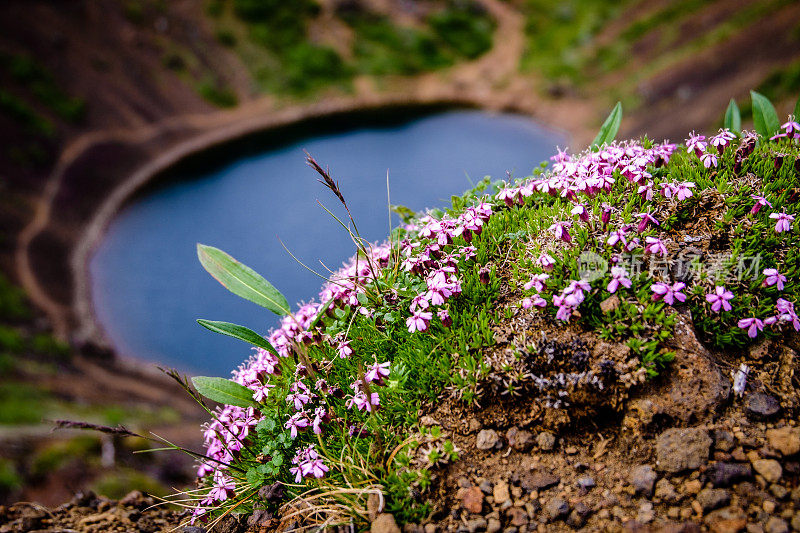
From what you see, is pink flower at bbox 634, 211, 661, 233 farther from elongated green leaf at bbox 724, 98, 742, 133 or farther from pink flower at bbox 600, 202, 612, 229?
elongated green leaf at bbox 724, 98, 742, 133

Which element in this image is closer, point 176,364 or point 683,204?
point 683,204

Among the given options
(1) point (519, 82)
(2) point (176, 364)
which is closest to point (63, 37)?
(2) point (176, 364)

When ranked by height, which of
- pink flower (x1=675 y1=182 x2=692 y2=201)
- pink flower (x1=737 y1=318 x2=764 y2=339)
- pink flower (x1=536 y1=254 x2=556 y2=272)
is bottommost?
pink flower (x1=737 y1=318 x2=764 y2=339)

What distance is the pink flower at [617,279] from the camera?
2.14 m

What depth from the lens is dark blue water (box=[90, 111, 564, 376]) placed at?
39.4 ft

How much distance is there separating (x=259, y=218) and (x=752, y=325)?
15.2 metres

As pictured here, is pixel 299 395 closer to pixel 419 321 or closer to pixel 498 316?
pixel 419 321

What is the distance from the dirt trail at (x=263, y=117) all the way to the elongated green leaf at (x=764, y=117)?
17.7 m

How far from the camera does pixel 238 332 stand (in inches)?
105

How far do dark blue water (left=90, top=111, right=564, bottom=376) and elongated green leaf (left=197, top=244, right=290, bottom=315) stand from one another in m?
6.68

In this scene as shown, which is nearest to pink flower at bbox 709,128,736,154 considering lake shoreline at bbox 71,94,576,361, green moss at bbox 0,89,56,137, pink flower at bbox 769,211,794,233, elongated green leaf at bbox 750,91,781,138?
pink flower at bbox 769,211,794,233

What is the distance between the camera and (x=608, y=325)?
221 centimetres

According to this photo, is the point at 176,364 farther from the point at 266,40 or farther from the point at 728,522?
the point at 266,40

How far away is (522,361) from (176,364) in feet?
38.2
